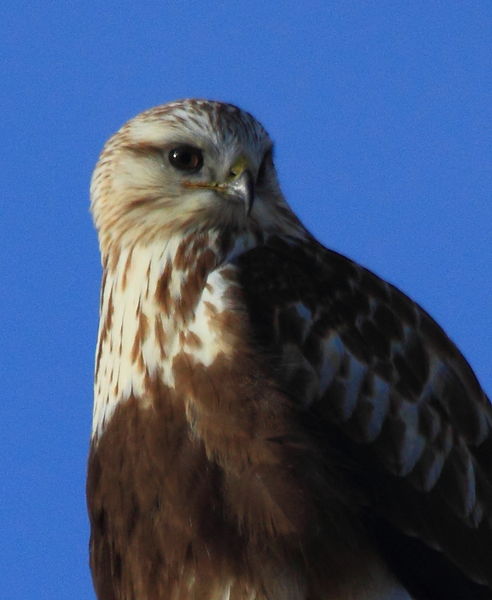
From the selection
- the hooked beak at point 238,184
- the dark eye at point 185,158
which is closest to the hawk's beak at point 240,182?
Result: the hooked beak at point 238,184

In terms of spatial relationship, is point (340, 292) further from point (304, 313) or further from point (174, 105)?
point (174, 105)

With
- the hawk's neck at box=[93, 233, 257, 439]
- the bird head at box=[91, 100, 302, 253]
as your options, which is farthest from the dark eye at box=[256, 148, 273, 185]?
the hawk's neck at box=[93, 233, 257, 439]

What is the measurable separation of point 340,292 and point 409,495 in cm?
87

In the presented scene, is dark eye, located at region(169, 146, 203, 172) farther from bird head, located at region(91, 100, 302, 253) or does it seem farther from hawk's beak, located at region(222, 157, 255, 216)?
hawk's beak, located at region(222, 157, 255, 216)

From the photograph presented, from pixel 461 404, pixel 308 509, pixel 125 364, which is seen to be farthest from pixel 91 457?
pixel 461 404

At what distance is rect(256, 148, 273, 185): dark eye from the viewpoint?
751 centimetres

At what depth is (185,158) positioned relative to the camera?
7426 millimetres

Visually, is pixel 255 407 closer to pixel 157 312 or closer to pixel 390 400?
pixel 157 312

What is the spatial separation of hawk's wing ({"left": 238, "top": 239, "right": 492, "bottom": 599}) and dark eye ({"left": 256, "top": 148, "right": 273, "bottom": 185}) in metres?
0.39

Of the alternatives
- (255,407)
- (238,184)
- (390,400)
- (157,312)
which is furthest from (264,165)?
(255,407)

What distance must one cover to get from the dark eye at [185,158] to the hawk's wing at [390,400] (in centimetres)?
51

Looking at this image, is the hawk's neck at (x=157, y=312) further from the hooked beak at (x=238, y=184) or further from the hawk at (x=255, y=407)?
the hooked beak at (x=238, y=184)

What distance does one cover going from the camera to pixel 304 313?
22.9 ft

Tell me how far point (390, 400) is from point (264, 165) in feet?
4.00
